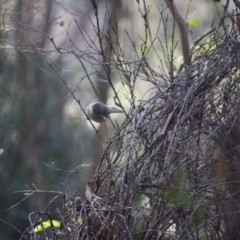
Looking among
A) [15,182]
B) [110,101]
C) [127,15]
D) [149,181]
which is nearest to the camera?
[149,181]

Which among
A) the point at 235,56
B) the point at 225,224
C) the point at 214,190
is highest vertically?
the point at 235,56

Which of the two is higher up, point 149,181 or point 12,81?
point 12,81

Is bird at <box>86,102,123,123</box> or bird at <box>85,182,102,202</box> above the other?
bird at <box>86,102,123,123</box>

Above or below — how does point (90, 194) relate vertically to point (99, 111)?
below

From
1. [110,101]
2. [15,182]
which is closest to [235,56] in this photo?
[15,182]

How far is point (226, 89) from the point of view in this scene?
3375 mm

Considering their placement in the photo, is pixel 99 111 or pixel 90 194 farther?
pixel 99 111

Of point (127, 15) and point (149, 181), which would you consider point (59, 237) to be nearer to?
point (149, 181)

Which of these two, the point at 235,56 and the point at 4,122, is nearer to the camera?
the point at 235,56

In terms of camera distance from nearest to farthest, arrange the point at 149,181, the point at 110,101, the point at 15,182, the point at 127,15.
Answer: the point at 149,181
the point at 15,182
the point at 110,101
the point at 127,15

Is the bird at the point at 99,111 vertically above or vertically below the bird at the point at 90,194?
above

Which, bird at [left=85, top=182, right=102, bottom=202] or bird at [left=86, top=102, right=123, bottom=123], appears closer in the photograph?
bird at [left=85, top=182, right=102, bottom=202]

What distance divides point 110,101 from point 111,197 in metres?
8.06

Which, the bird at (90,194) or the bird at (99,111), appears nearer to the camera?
the bird at (90,194)
